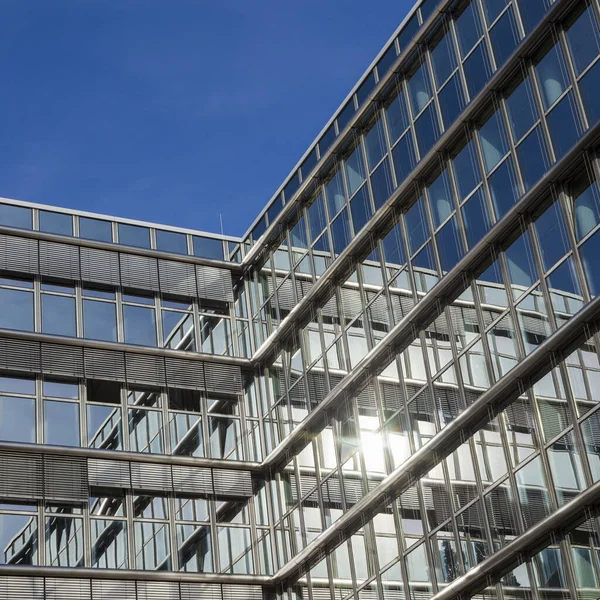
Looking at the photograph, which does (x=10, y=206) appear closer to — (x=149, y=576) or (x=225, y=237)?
(x=225, y=237)

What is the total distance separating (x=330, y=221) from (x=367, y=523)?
8937mm

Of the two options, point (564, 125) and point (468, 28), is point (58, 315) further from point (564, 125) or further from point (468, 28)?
point (564, 125)

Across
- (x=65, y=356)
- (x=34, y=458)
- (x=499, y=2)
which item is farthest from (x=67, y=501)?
(x=499, y=2)

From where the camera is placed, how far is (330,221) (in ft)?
118

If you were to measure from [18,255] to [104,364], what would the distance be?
14.0 feet

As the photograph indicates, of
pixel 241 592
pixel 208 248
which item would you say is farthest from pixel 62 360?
pixel 241 592

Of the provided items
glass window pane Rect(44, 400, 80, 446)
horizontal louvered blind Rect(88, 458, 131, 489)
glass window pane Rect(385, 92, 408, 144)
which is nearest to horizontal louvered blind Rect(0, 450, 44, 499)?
glass window pane Rect(44, 400, 80, 446)

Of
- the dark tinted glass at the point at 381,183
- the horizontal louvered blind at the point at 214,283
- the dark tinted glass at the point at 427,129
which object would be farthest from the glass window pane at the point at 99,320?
the dark tinted glass at the point at 427,129

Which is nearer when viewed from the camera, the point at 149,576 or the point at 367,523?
the point at 367,523

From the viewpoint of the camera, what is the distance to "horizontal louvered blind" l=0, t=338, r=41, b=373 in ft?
120

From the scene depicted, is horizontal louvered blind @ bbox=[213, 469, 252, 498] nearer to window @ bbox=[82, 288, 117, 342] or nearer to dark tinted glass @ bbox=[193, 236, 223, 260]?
window @ bbox=[82, 288, 117, 342]

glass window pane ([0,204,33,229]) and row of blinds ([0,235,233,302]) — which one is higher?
glass window pane ([0,204,33,229])

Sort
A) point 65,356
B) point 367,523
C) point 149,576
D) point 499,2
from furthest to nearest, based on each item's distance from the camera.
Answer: point 65,356, point 149,576, point 367,523, point 499,2

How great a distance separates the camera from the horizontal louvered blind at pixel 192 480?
3672 cm
